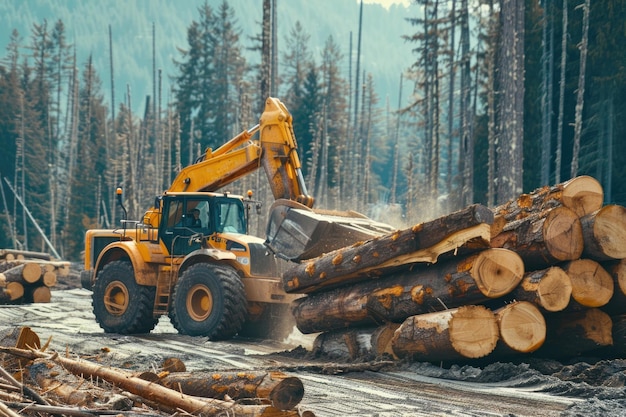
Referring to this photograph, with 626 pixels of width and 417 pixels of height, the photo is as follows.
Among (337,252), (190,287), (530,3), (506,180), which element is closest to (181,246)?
(190,287)

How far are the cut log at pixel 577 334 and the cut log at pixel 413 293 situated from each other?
0.99 meters

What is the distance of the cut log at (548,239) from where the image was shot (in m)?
10.6

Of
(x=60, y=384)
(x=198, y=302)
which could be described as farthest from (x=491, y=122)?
(x=60, y=384)

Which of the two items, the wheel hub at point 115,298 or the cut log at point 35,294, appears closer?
the wheel hub at point 115,298

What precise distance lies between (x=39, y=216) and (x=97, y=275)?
47612mm

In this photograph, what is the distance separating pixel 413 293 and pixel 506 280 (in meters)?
1.23

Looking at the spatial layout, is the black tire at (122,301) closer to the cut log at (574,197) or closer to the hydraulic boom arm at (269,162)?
the hydraulic boom arm at (269,162)

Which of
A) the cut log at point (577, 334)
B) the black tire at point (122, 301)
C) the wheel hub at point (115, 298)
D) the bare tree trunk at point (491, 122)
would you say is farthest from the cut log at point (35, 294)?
the cut log at point (577, 334)

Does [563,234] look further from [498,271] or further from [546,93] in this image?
[546,93]

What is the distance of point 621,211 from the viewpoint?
10.9 m

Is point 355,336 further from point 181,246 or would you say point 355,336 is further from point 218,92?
point 218,92

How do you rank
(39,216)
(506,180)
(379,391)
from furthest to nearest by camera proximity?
1. (39,216)
2. (506,180)
3. (379,391)

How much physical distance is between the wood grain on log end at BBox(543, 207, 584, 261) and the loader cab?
6.80 metres

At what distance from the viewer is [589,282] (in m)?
10.7
